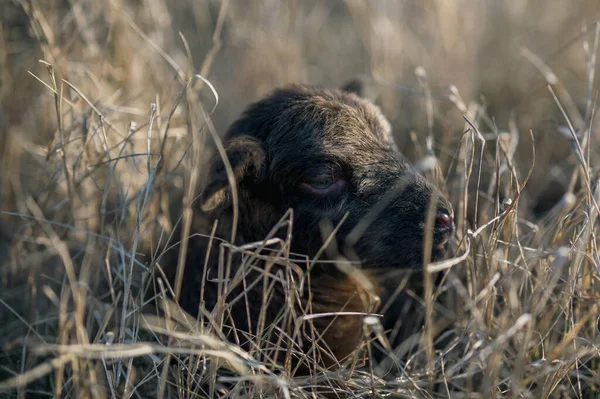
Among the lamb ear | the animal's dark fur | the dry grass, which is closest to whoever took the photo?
the dry grass

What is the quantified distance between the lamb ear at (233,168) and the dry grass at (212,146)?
130 millimetres

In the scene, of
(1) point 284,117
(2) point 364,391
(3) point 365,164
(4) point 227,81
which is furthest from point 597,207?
(4) point 227,81

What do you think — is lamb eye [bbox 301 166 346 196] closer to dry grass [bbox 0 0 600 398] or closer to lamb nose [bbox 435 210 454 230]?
dry grass [bbox 0 0 600 398]

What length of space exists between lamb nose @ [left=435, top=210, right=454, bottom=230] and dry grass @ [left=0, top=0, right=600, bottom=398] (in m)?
0.13

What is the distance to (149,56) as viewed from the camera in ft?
18.3

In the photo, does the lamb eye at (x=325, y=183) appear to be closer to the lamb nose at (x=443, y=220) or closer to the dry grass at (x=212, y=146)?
the dry grass at (x=212, y=146)

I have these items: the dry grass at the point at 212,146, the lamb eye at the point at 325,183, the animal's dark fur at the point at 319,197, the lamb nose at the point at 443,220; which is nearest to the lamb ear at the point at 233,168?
the animal's dark fur at the point at 319,197

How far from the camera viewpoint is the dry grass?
8.77 feet

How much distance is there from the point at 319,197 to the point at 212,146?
65.9 inches

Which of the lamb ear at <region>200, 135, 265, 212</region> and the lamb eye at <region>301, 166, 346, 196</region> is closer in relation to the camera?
the lamb ear at <region>200, 135, 265, 212</region>

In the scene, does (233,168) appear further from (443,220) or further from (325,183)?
(443,220)

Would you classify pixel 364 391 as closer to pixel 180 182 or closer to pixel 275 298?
pixel 275 298

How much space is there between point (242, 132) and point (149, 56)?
8.82ft

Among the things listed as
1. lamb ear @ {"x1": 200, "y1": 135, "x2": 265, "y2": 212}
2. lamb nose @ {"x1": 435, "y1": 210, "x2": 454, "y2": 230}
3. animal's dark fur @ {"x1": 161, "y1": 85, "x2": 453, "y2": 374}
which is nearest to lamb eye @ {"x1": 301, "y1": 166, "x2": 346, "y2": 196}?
animal's dark fur @ {"x1": 161, "y1": 85, "x2": 453, "y2": 374}
